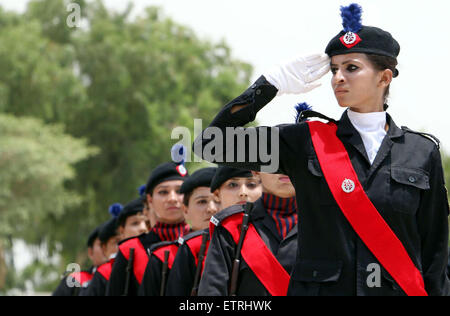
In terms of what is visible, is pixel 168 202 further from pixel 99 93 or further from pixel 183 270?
pixel 99 93

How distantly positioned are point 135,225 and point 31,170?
52.3 feet

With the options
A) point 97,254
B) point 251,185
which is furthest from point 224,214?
point 97,254

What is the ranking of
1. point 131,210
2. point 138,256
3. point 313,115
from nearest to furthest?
point 313,115 → point 138,256 → point 131,210

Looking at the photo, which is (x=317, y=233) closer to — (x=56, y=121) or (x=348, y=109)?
(x=348, y=109)

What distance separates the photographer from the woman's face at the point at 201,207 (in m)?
6.79

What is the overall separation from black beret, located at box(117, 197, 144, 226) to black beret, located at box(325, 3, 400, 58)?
5.22m

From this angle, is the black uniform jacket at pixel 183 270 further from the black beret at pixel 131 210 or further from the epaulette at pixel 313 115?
the black beret at pixel 131 210

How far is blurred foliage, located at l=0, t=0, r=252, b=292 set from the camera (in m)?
26.5

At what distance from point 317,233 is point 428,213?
0.52 meters

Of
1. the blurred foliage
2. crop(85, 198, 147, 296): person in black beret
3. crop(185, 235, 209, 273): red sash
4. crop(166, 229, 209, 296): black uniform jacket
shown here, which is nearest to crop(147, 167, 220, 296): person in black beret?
crop(166, 229, 209, 296): black uniform jacket

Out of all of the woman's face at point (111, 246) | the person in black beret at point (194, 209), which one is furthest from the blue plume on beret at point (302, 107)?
the woman's face at point (111, 246)

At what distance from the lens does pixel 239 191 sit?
596 cm

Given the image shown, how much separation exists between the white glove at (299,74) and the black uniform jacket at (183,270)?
7.68 ft

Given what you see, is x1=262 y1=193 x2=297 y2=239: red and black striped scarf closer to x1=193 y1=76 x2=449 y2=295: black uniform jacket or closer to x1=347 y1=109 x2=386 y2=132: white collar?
x1=193 y1=76 x2=449 y2=295: black uniform jacket
